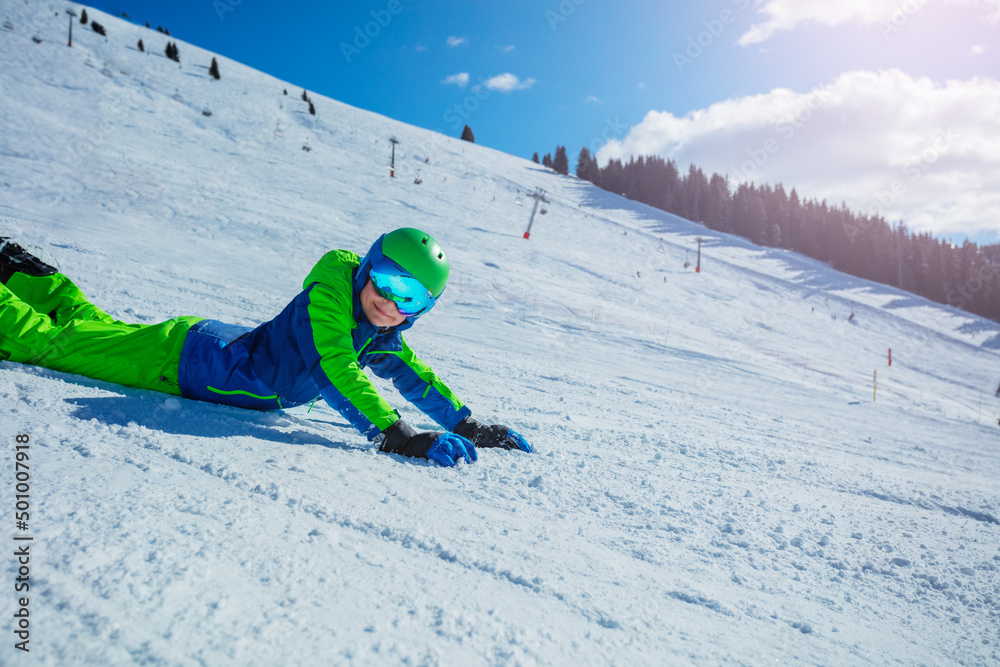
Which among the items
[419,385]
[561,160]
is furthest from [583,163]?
[419,385]

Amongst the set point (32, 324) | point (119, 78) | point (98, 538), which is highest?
point (119, 78)

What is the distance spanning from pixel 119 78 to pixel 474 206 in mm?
21548

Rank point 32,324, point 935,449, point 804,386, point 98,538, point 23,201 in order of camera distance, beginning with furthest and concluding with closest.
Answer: point 23,201
point 804,386
point 935,449
point 32,324
point 98,538

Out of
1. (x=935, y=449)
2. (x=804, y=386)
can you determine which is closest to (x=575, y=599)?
(x=935, y=449)

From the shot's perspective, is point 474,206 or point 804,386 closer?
point 804,386

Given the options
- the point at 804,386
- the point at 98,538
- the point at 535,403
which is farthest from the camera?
the point at 804,386

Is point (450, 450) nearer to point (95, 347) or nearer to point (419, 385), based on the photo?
point (419, 385)

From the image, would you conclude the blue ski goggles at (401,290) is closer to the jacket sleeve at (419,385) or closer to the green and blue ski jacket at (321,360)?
the green and blue ski jacket at (321,360)

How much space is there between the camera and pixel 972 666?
1345 millimetres

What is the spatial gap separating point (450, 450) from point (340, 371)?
2.11 feet

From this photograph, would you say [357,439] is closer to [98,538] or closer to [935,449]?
[98,538]

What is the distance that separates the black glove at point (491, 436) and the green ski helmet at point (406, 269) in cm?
75

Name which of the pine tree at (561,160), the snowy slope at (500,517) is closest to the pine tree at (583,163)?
the pine tree at (561,160)

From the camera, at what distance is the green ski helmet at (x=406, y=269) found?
89.1 inches
